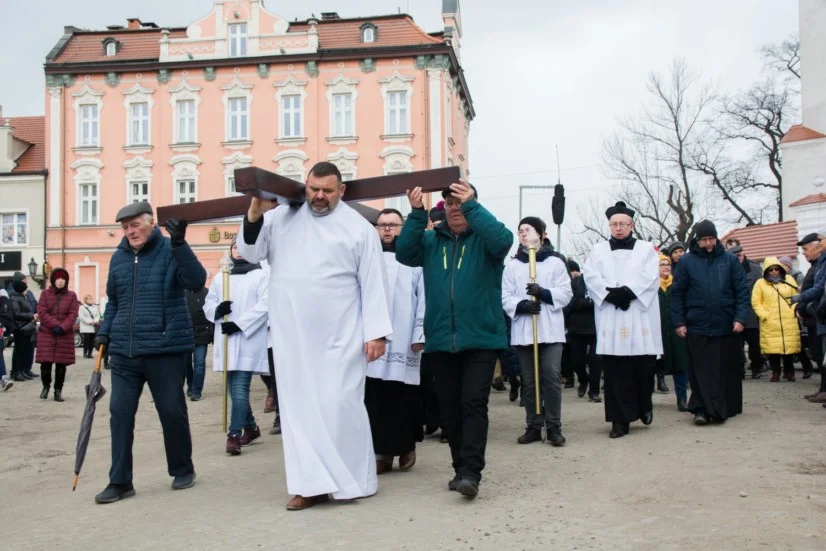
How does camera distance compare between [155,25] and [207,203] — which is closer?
[207,203]

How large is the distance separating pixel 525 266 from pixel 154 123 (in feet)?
124

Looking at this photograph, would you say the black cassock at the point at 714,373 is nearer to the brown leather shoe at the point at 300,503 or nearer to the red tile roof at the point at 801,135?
the brown leather shoe at the point at 300,503

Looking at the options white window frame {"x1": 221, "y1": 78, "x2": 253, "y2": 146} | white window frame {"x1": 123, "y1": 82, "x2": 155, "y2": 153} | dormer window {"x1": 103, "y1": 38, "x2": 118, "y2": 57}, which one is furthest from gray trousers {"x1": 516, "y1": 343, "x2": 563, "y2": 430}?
dormer window {"x1": 103, "y1": 38, "x2": 118, "y2": 57}

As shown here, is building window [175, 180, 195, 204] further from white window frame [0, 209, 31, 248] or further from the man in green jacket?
the man in green jacket

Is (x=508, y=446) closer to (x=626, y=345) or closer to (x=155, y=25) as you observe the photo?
(x=626, y=345)

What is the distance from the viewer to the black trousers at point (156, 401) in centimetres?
700

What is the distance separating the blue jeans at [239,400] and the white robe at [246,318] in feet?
0.28

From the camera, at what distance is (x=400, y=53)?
42.4m

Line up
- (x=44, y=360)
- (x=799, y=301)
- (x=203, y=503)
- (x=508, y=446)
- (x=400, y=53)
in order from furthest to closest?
(x=400, y=53) → (x=44, y=360) → (x=799, y=301) → (x=508, y=446) → (x=203, y=503)

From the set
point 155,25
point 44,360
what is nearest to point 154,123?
point 155,25

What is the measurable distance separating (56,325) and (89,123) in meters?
32.5

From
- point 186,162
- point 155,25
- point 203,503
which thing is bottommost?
point 203,503

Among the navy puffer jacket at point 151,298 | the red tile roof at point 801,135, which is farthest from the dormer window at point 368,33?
the navy puffer jacket at point 151,298

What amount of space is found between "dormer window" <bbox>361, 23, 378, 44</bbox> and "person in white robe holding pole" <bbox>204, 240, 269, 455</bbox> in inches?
1380
